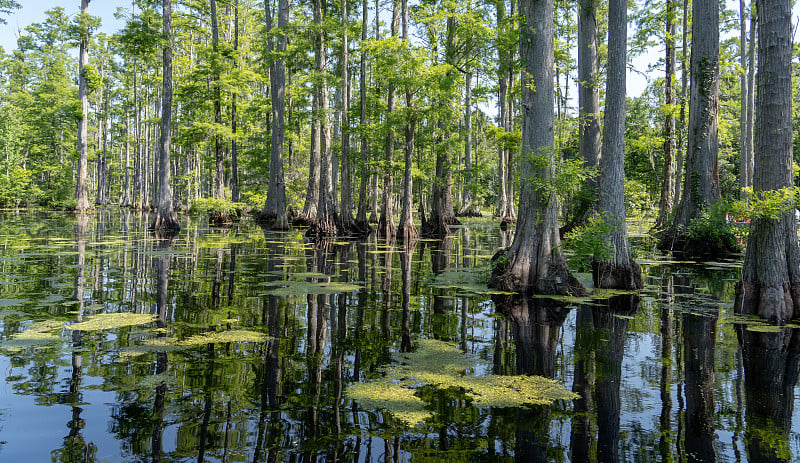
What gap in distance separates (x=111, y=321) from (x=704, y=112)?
13.9 meters

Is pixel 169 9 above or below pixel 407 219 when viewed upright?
above

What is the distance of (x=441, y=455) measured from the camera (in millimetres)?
2773

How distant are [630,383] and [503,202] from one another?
2871 cm

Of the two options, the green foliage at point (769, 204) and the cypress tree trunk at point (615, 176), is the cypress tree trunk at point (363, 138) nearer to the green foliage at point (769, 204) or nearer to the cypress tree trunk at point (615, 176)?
the cypress tree trunk at point (615, 176)

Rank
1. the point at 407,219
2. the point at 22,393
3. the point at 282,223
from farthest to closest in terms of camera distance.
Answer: the point at 282,223 < the point at 407,219 < the point at 22,393

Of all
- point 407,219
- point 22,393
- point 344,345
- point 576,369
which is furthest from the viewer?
point 407,219

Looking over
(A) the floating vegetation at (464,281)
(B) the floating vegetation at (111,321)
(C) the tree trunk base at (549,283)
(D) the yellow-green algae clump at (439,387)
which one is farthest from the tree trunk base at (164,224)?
(D) the yellow-green algae clump at (439,387)

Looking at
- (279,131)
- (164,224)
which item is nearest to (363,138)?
(279,131)

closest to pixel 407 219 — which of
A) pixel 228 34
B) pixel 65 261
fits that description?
pixel 65 261

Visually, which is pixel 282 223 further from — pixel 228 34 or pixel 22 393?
pixel 228 34

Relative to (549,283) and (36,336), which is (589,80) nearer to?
(549,283)

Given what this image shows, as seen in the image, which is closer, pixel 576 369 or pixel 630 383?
pixel 630 383

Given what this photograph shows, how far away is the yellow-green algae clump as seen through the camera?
349cm

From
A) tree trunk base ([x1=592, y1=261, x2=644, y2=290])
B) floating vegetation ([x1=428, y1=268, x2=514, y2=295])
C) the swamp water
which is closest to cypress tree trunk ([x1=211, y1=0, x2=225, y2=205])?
the swamp water
